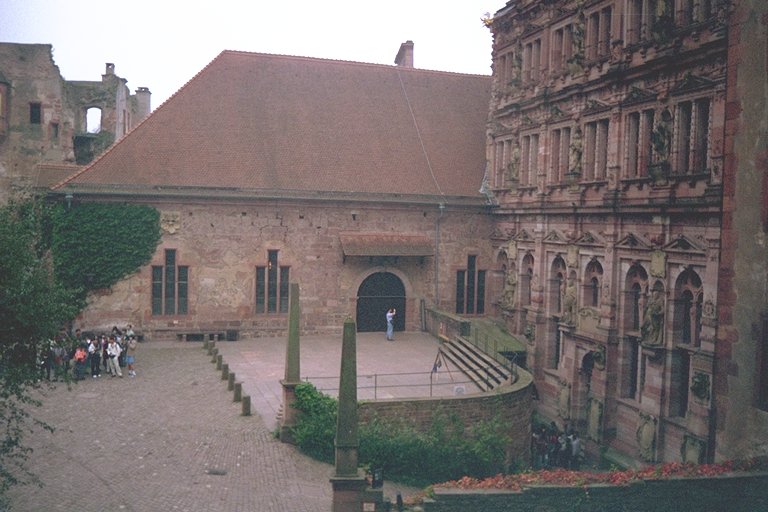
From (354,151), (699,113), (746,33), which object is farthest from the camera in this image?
(354,151)

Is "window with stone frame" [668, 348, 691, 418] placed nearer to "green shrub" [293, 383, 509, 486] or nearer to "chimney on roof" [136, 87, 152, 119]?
"green shrub" [293, 383, 509, 486]

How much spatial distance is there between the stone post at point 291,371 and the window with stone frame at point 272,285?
505 inches

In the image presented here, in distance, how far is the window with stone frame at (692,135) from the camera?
21495 mm

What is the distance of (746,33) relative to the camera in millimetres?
18453

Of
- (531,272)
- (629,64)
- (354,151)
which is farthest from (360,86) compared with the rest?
(629,64)

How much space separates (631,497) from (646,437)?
27.4 ft

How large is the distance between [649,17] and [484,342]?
13.5 metres

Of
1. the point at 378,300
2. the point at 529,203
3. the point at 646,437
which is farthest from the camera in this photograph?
the point at 378,300

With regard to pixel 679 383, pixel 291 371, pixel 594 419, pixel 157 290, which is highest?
pixel 157 290

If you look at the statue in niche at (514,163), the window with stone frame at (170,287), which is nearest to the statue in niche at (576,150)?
the statue in niche at (514,163)

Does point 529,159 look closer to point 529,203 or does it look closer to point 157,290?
point 529,203

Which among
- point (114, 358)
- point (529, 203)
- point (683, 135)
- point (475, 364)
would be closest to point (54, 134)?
point (114, 358)

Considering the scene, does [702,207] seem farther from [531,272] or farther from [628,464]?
[531,272]

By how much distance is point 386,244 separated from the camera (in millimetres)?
34094
